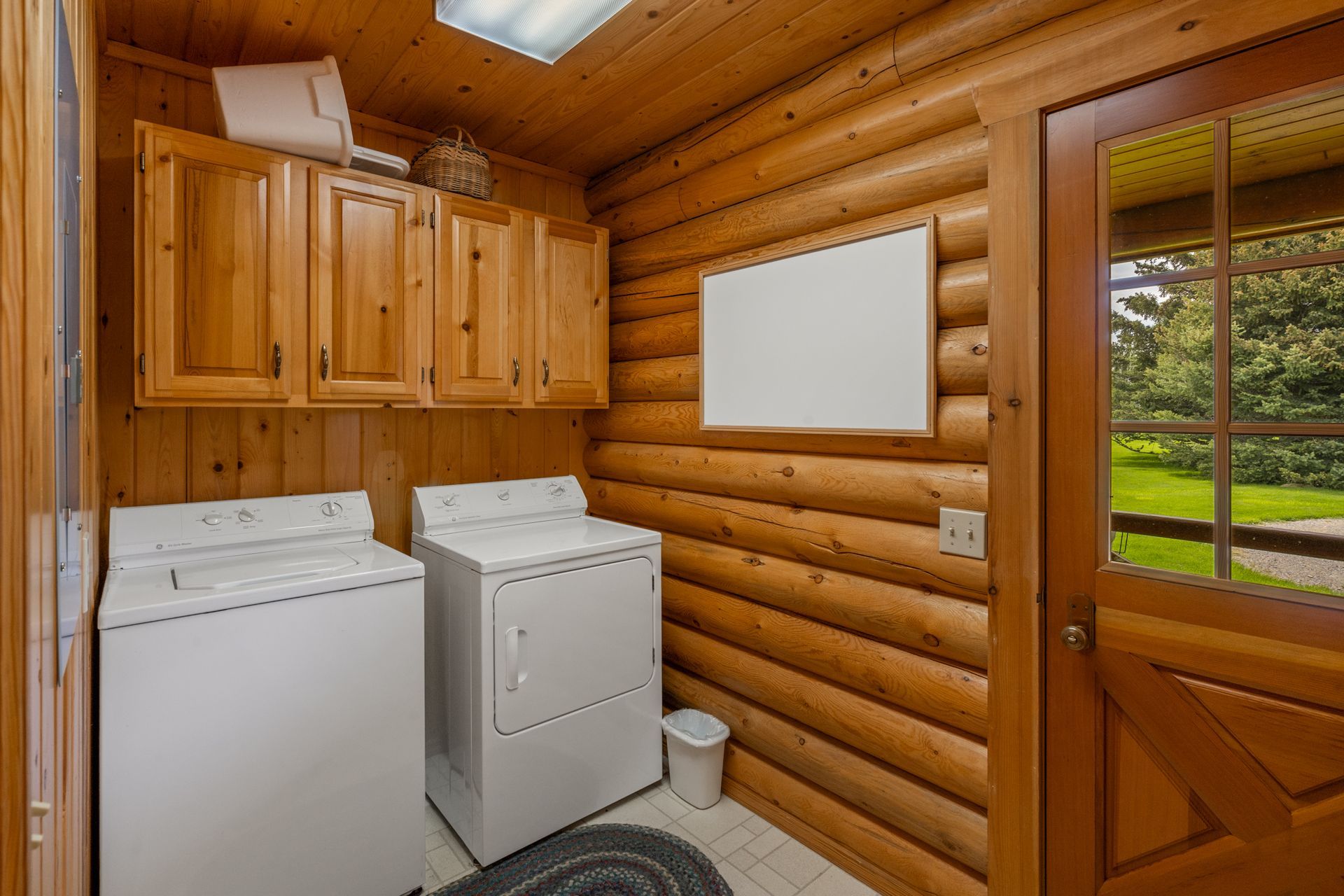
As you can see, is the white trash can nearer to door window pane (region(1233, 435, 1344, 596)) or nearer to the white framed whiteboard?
the white framed whiteboard

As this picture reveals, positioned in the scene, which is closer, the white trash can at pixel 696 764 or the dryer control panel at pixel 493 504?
the white trash can at pixel 696 764

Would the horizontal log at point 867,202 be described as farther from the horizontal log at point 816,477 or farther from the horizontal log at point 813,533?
the horizontal log at point 813,533

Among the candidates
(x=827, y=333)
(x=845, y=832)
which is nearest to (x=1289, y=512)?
(x=827, y=333)

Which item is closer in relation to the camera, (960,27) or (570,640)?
(960,27)

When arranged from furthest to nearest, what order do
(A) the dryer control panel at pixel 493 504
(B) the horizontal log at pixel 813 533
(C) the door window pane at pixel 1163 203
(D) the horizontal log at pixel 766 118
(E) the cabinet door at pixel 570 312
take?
(E) the cabinet door at pixel 570 312, (A) the dryer control panel at pixel 493 504, (D) the horizontal log at pixel 766 118, (B) the horizontal log at pixel 813 533, (C) the door window pane at pixel 1163 203

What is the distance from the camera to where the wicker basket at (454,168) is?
2336 millimetres

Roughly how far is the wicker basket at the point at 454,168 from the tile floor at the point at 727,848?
219 cm

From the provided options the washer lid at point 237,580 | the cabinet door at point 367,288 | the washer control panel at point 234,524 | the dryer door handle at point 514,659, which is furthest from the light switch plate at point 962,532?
the washer control panel at point 234,524

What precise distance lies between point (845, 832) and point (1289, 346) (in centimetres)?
173

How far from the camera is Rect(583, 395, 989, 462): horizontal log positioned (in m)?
1.74

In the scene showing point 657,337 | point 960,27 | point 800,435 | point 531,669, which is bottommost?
point 531,669

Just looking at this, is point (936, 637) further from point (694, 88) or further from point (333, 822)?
point (694, 88)

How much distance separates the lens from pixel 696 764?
2.35m

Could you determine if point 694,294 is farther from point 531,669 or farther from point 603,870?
point 603,870
